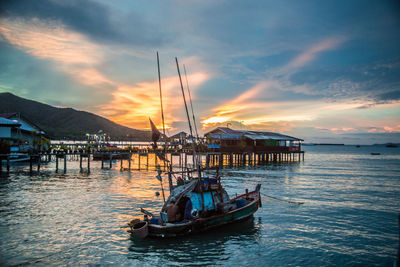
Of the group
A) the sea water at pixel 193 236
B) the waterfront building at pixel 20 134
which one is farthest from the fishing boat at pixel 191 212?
the waterfront building at pixel 20 134

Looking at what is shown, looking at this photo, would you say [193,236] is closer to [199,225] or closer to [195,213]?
[199,225]

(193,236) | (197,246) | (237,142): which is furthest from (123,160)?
(197,246)

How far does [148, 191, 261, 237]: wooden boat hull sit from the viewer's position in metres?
12.4

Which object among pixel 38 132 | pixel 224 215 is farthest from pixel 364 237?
pixel 38 132

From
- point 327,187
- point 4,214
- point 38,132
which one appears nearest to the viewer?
point 4,214

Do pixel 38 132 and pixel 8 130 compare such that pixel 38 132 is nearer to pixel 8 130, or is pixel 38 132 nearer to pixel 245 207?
pixel 8 130

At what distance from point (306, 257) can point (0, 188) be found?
2555cm

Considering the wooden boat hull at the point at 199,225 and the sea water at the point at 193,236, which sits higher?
the wooden boat hull at the point at 199,225

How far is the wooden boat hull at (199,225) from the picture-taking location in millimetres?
12375

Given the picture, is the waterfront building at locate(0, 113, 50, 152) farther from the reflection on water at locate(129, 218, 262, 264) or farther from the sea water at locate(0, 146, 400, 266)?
the reflection on water at locate(129, 218, 262, 264)

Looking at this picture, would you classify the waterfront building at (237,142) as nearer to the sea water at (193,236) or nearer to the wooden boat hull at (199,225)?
the sea water at (193,236)

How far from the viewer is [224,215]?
45.7 feet

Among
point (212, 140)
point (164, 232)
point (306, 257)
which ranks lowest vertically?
point (306, 257)

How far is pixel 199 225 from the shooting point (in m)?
13.1
